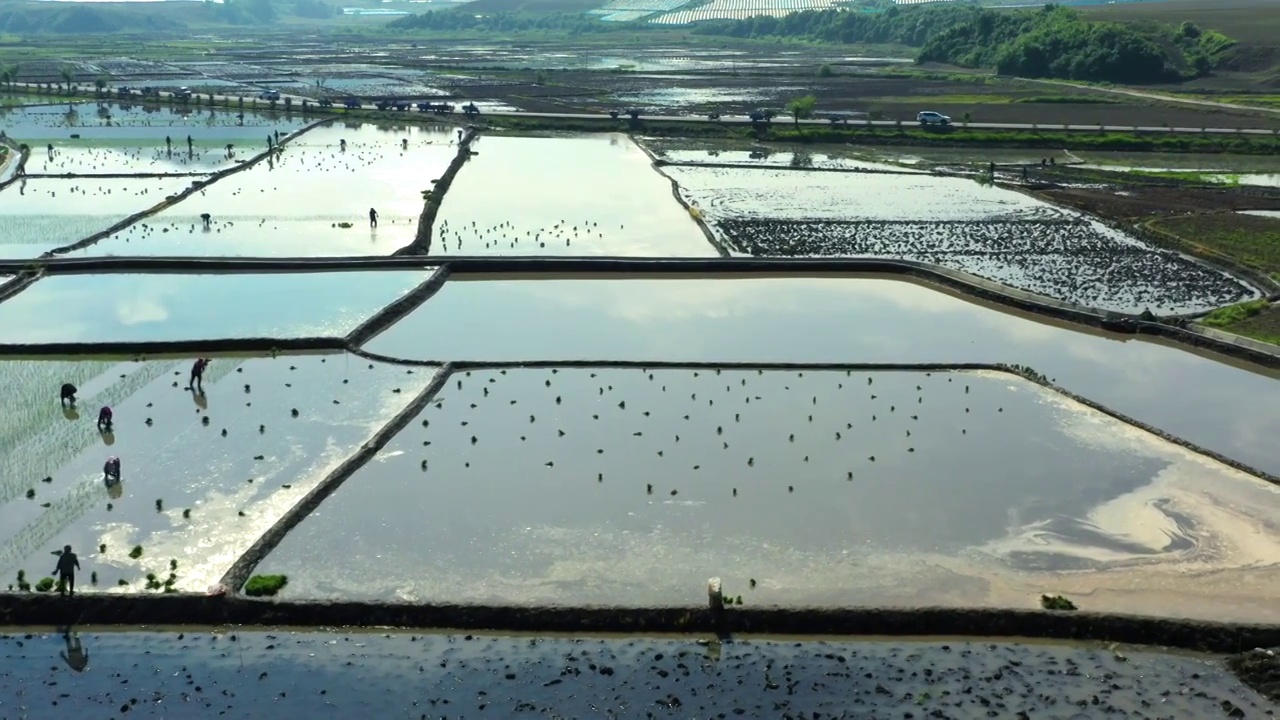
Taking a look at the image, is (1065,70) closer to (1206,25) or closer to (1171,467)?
(1206,25)

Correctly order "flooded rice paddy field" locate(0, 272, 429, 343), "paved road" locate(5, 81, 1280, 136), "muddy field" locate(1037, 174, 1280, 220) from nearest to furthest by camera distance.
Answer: "flooded rice paddy field" locate(0, 272, 429, 343)
"muddy field" locate(1037, 174, 1280, 220)
"paved road" locate(5, 81, 1280, 136)

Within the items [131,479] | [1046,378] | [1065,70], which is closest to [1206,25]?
[1065,70]

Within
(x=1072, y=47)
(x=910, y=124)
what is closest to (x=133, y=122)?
(x=910, y=124)

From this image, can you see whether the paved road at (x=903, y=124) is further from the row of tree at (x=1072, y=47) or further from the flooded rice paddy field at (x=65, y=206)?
the row of tree at (x=1072, y=47)

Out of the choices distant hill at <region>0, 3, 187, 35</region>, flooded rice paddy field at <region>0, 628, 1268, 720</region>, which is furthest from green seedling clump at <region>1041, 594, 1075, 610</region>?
distant hill at <region>0, 3, 187, 35</region>

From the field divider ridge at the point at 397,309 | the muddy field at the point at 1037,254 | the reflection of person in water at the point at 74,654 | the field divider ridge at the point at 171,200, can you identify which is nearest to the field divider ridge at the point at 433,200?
the field divider ridge at the point at 397,309

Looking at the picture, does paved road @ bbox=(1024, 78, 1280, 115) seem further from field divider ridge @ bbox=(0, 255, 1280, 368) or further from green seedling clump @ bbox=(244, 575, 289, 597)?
green seedling clump @ bbox=(244, 575, 289, 597)
